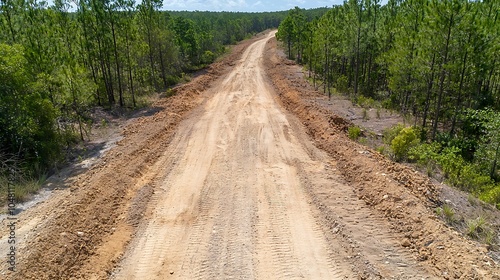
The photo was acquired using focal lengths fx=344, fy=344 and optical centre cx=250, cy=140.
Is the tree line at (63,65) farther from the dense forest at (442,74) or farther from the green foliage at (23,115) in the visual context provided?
the dense forest at (442,74)

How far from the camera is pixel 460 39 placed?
15844 mm

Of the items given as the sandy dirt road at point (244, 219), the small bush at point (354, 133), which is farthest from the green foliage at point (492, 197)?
the small bush at point (354, 133)

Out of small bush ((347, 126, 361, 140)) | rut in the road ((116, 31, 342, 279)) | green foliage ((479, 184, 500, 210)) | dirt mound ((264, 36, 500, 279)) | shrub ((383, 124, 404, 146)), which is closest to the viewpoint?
dirt mound ((264, 36, 500, 279))

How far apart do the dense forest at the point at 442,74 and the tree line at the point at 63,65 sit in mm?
13809

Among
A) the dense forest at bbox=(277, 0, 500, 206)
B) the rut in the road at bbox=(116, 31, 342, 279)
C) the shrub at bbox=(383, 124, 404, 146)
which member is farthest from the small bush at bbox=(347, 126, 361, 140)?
the rut in the road at bbox=(116, 31, 342, 279)

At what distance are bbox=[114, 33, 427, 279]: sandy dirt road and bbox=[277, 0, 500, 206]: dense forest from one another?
4.79 meters

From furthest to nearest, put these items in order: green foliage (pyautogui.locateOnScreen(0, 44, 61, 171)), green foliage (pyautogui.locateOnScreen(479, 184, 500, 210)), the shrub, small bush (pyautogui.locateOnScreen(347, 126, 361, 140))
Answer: small bush (pyautogui.locateOnScreen(347, 126, 361, 140))
the shrub
green foliage (pyautogui.locateOnScreen(0, 44, 61, 171))
green foliage (pyautogui.locateOnScreen(479, 184, 500, 210))

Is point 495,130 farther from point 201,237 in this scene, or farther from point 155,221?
point 155,221

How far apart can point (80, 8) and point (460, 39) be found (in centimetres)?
2082

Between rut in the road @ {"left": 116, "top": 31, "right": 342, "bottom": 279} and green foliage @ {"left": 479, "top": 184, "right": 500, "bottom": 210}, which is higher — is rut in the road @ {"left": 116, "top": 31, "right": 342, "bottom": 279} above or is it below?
above

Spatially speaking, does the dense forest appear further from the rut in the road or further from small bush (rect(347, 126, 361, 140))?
the rut in the road

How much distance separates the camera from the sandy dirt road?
24.3ft

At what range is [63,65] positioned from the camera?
52.7 ft

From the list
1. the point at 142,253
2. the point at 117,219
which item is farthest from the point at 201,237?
the point at 117,219
